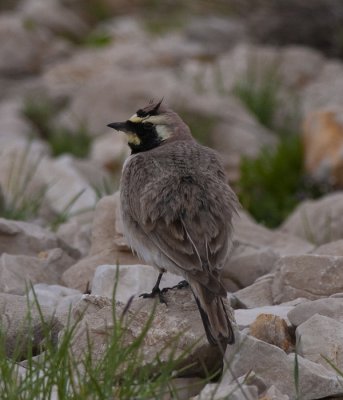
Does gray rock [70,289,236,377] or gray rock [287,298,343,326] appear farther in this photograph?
gray rock [287,298,343,326]

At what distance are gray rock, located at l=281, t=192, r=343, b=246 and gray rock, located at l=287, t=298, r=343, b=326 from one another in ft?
8.68

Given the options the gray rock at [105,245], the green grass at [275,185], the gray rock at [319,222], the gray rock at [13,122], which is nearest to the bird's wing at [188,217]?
the gray rock at [105,245]

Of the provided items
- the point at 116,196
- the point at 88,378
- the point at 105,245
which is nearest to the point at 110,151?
the point at 116,196

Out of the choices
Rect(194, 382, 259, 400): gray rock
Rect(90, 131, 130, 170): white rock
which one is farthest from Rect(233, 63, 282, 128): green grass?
Rect(194, 382, 259, 400): gray rock

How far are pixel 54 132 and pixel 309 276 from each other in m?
6.52

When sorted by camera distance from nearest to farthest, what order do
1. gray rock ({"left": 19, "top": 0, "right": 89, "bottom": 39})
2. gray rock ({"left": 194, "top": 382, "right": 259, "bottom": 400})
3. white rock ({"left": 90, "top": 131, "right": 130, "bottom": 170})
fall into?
gray rock ({"left": 194, "top": 382, "right": 259, "bottom": 400})
white rock ({"left": 90, "top": 131, "right": 130, "bottom": 170})
gray rock ({"left": 19, "top": 0, "right": 89, "bottom": 39})

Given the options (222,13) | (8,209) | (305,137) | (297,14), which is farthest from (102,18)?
(8,209)

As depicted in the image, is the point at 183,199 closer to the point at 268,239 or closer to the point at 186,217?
the point at 186,217

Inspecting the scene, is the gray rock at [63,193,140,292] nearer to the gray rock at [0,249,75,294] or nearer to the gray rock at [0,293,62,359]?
the gray rock at [0,249,75,294]

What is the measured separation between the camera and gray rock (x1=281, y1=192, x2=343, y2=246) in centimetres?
729

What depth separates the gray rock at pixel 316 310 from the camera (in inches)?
175

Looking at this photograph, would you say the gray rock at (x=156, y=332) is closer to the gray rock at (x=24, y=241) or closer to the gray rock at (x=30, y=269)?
the gray rock at (x=30, y=269)

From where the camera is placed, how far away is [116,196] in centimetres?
599

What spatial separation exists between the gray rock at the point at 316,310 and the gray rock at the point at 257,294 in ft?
1.85
